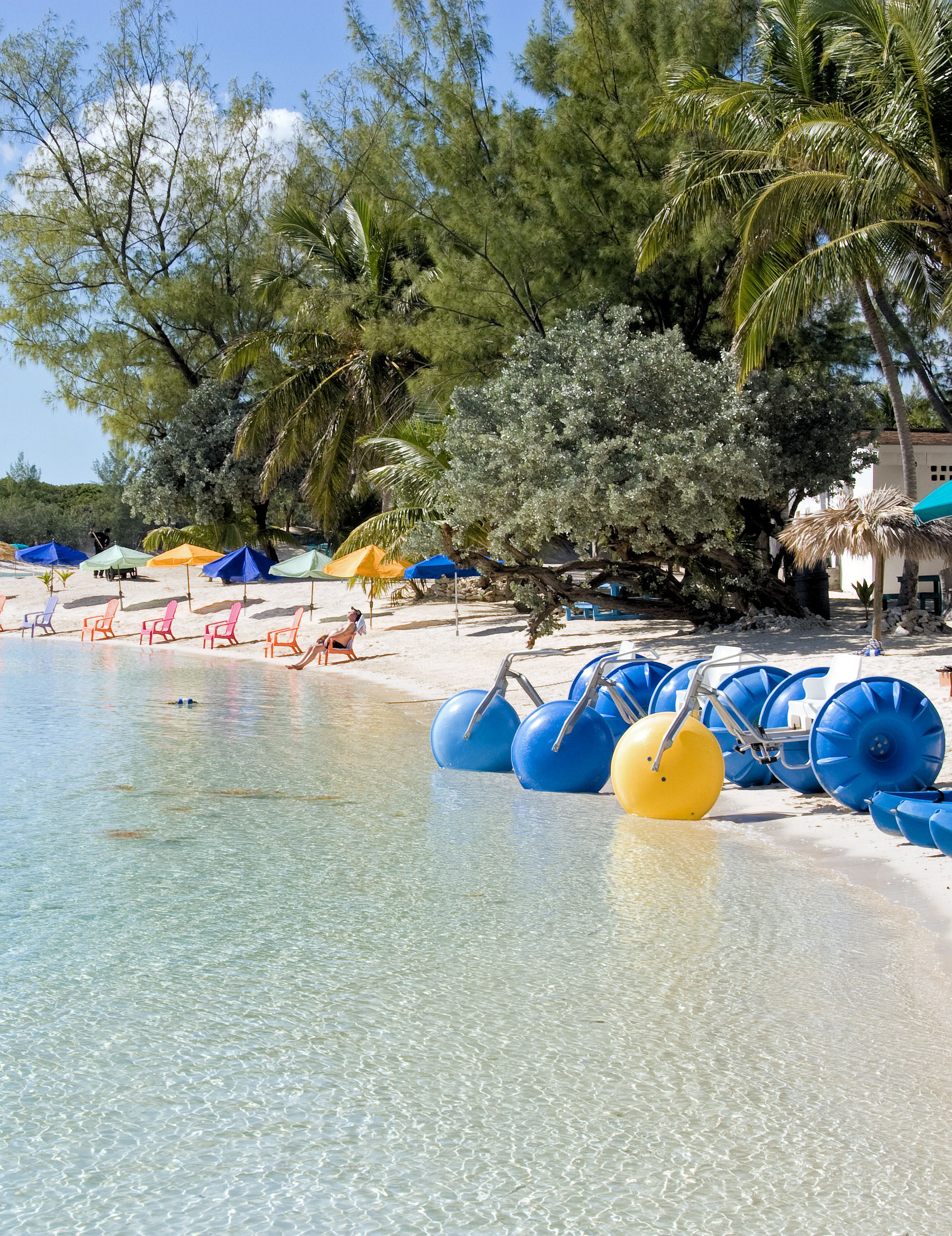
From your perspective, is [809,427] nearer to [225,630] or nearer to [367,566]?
[367,566]

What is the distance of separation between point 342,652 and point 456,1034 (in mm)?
19137

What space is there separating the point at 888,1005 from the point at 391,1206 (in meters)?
2.55

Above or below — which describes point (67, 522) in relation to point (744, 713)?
above

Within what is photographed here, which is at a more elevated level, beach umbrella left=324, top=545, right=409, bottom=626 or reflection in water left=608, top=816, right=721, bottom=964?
beach umbrella left=324, top=545, right=409, bottom=626

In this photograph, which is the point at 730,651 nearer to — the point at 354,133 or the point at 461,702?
the point at 461,702

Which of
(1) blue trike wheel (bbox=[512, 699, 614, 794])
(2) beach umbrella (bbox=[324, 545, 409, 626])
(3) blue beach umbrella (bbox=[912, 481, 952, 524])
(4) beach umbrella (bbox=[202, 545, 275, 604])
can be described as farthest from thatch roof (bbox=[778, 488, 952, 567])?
(4) beach umbrella (bbox=[202, 545, 275, 604])

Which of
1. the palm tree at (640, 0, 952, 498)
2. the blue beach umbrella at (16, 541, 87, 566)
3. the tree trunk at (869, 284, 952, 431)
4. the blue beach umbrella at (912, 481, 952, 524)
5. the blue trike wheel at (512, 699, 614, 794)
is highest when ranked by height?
the palm tree at (640, 0, 952, 498)

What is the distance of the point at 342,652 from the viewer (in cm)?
2380

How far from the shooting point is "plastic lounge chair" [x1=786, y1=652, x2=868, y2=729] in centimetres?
891

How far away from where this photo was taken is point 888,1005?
201 inches

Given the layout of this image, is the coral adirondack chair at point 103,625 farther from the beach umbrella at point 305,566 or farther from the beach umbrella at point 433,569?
the beach umbrella at point 433,569

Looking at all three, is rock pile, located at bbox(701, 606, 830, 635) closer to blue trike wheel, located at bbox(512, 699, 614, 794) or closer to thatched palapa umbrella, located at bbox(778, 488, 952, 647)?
thatched palapa umbrella, located at bbox(778, 488, 952, 647)

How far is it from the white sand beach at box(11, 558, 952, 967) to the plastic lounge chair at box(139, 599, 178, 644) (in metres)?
0.36

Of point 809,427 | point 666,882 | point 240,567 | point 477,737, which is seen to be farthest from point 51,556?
point 666,882
